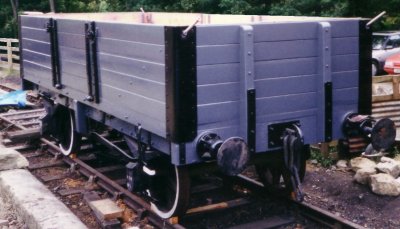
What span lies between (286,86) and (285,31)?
1.67ft

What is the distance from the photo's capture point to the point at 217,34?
188 inches

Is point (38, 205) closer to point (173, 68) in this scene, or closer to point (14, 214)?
point (14, 214)

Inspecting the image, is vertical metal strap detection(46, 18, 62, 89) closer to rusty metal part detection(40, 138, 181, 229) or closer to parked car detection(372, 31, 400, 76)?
rusty metal part detection(40, 138, 181, 229)

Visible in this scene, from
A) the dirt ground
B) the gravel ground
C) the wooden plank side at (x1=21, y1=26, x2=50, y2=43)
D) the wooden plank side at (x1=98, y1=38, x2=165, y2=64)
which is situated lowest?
the dirt ground

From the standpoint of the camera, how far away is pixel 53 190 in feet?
23.4

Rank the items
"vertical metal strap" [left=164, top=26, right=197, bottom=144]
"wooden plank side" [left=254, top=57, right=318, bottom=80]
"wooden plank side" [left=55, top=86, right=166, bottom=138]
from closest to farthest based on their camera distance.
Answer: "vertical metal strap" [left=164, top=26, right=197, bottom=144] → "wooden plank side" [left=55, top=86, right=166, bottom=138] → "wooden plank side" [left=254, top=57, right=318, bottom=80]

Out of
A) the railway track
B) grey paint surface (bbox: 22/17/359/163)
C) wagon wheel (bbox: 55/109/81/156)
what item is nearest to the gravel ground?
the railway track

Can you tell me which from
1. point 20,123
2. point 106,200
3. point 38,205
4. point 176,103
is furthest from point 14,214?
point 20,123

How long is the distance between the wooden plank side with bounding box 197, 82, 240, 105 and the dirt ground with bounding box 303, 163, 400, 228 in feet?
6.90

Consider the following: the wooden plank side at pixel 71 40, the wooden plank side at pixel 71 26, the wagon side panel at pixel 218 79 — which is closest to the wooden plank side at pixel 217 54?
the wagon side panel at pixel 218 79

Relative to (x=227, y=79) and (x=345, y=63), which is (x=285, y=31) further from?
(x=345, y=63)

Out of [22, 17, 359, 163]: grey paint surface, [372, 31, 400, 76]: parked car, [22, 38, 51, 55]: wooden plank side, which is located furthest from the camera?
[372, 31, 400, 76]: parked car

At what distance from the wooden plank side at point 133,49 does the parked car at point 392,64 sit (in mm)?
13864

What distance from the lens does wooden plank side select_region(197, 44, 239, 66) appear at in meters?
4.71
